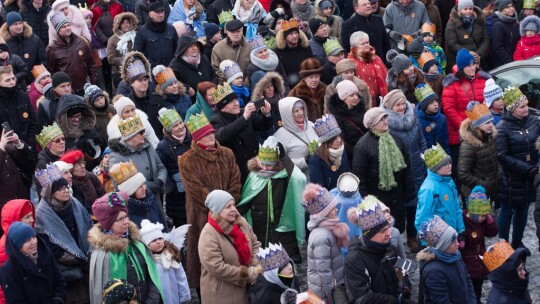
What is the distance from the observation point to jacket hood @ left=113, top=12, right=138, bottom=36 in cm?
1561

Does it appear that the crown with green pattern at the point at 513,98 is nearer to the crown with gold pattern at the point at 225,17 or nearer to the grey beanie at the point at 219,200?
the grey beanie at the point at 219,200

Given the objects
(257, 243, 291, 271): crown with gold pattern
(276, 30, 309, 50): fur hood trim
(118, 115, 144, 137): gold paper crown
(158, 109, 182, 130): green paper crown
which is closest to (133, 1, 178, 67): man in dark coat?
(276, 30, 309, 50): fur hood trim

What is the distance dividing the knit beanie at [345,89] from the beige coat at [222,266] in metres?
2.98

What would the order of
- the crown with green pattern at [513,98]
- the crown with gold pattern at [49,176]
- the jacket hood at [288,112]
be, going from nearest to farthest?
the crown with gold pattern at [49,176] → the jacket hood at [288,112] → the crown with green pattern at [513,98]

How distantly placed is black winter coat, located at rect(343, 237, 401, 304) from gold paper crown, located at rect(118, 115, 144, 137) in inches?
123

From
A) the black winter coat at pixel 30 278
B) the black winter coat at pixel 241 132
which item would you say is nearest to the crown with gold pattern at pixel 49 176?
the black winter coat at pixel 30 278

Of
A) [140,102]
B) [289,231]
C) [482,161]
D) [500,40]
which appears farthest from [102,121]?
[500,40]

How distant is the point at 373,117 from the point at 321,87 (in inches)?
67.6

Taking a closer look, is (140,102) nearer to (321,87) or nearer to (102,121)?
(102,121)

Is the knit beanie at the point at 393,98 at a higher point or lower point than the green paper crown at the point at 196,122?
lower

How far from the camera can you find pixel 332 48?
1431cm

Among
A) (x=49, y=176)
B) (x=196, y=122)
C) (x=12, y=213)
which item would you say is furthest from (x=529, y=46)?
(x=12, y=213)

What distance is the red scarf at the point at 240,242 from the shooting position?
978 cm

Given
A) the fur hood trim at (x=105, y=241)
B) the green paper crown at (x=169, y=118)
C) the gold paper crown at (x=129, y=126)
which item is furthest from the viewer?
the green paper crown at (x=169, y=118)
